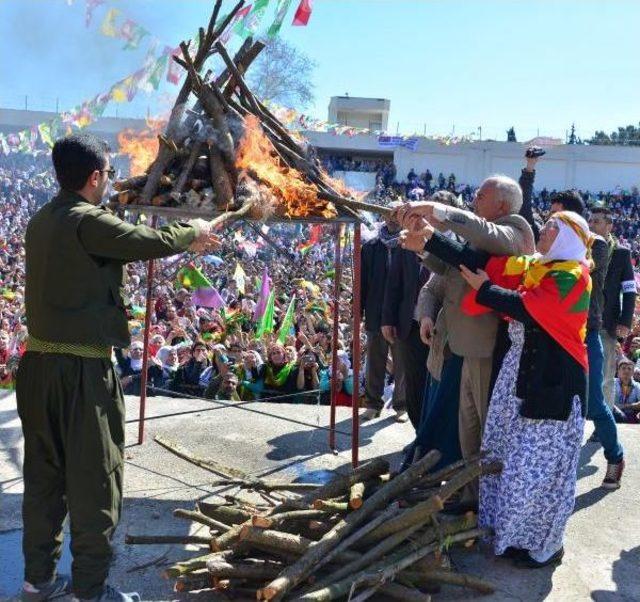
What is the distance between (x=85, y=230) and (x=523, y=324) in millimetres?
2297

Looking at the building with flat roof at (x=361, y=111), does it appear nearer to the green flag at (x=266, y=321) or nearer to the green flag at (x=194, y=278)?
the green flag at (x=266, y=321)

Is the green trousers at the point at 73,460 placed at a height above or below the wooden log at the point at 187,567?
above

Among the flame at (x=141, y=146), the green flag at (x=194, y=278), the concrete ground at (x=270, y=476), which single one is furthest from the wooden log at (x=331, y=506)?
the green flag at (x=194, y=278)

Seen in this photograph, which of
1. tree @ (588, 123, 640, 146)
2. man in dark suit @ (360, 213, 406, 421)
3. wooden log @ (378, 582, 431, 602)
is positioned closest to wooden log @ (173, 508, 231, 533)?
wooden log @ (378, 582, 431, 602)

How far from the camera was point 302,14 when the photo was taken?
22.5ft

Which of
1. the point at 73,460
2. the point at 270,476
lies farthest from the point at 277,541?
the point at 270,476

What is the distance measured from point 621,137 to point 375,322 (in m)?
59.1

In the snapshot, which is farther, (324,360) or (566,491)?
(324,360)

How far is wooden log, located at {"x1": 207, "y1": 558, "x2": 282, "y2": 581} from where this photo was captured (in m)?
3.55

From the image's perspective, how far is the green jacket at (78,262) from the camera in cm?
335

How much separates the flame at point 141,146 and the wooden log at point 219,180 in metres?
0.53

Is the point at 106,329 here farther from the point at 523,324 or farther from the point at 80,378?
the point at 523,324

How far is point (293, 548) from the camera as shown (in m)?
3.65

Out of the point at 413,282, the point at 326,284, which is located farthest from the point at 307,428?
the point at 326,284
